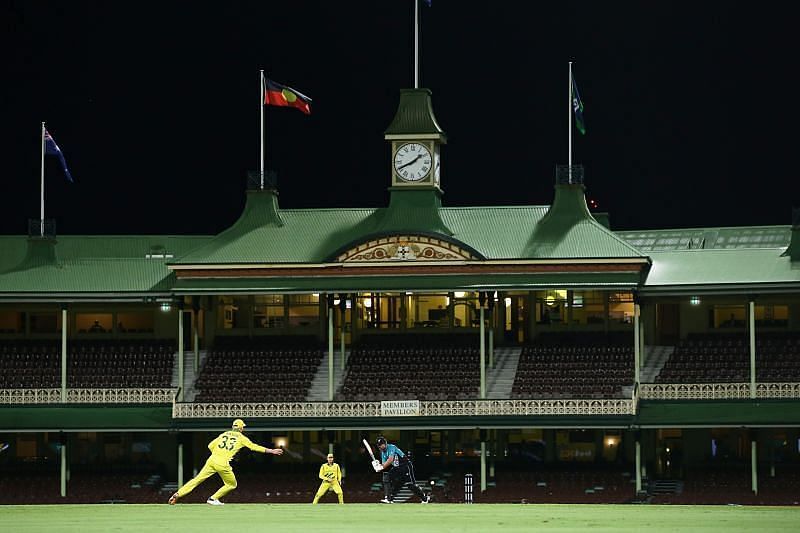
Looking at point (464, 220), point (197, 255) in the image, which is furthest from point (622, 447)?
point (197, 255)

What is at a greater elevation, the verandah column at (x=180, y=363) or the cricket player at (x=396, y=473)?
the verandah column at (x=180, y=363)

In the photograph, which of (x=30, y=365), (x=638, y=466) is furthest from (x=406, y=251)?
(x=30, y=365)

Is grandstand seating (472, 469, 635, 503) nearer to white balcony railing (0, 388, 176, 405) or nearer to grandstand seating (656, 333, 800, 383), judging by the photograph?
grandstand seating (656, 333, 800, 383)

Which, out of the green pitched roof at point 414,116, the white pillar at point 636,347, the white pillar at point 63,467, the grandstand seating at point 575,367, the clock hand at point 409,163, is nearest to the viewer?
the white pillar at point 636,347

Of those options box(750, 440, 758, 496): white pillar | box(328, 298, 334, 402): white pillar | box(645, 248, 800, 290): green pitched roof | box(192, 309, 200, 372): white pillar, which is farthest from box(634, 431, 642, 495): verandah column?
box(192, 309, 200, 372): white pillar

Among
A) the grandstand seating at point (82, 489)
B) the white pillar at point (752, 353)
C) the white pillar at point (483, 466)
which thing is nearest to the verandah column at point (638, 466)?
the white pillar at point (752, 353)

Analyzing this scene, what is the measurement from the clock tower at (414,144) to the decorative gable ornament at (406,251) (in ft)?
10.8

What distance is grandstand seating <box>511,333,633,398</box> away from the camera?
57219mm

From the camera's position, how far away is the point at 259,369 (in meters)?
60.2

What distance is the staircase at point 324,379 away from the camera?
58781mm

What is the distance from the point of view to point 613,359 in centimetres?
5888

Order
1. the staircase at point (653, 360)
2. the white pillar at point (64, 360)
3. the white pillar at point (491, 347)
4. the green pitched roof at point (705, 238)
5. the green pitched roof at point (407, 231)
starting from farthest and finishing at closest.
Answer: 1. the green pitched roof at point (705, 238)
2. the white pillar at point (491, 347)
3. the green pitched roof at point (407, 231)
4. the staircase at point (653, 360)
5. the white pillar at point (64, 360)

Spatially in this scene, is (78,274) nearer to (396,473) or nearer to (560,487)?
(560,487)

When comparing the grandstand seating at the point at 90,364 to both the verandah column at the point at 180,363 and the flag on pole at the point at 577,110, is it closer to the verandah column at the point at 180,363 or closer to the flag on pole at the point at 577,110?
the verandah column at the point at 180,363
